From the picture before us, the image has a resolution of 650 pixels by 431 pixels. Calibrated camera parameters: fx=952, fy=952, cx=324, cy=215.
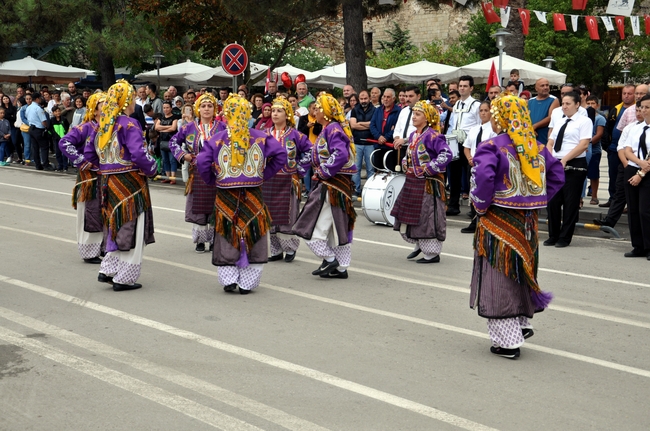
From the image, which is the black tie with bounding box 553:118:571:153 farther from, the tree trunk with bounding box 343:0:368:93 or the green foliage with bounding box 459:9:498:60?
the green foliage with bounding box 459:9:498:60

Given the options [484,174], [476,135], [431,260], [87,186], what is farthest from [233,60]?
[484,174]

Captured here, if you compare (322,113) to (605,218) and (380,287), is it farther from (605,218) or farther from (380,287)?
(605,218)

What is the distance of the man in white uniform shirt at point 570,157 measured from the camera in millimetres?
11297

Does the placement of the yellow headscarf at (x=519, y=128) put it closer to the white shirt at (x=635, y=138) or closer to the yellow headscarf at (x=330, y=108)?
the yellow headscarf at (x=330, y=108)

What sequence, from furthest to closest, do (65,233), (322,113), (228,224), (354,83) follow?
(354,83) < (65,233) < (322,113) < (228,224)

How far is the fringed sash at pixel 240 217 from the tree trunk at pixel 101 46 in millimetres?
18133

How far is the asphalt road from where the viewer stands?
5.36m

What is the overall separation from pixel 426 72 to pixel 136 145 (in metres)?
18.1

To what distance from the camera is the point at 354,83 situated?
2083 centimetres

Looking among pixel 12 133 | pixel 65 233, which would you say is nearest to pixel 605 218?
pixel 65 233

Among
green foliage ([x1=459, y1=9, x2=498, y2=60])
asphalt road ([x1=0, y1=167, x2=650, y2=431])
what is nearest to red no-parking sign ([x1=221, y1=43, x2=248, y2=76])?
asphalt road ([x1=0, y1=167, x2=650, y2=431])

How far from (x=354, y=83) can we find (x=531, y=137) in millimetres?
14498

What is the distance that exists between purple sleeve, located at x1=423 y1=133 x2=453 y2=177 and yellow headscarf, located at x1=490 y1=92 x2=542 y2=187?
11.8 ft

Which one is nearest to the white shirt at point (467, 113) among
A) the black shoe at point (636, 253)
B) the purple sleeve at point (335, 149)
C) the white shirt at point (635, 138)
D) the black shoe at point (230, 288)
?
the white shirt at point (635, 138)
